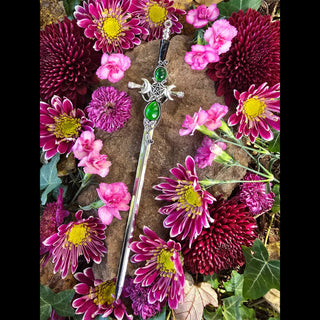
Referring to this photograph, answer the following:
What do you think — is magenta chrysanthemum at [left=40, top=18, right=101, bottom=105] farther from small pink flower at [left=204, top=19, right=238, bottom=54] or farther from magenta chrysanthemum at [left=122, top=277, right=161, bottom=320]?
magenta chrysanthemum at [left=122, top=277, right=161, bottom=320]

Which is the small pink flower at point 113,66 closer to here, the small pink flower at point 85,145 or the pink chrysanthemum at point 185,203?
the small pink flower at point 85,145

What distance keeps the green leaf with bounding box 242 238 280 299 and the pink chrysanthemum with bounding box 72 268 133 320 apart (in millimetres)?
307

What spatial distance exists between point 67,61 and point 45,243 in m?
0.47

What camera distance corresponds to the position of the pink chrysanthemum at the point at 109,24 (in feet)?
3.13

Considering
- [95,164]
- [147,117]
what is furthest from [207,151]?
[95,164]

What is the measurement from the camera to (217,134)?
927mm

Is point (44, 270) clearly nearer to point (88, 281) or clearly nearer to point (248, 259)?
point (88, 281)

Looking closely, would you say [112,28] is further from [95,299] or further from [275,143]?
[95,299]

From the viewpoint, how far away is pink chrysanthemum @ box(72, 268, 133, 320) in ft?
2.89

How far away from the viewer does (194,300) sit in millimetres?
878

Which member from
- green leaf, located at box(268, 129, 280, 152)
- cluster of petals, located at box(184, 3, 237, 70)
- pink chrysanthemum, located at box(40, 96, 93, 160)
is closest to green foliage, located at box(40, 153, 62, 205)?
pink chrysanthemum, located at box(40, 96, 93, 160)

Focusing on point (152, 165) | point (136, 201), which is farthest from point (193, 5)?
point (136, 201)

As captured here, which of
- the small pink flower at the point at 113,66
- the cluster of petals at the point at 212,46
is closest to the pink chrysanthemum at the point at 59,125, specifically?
the small pink flower at the point at 113,66

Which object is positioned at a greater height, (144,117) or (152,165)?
(144,117)
